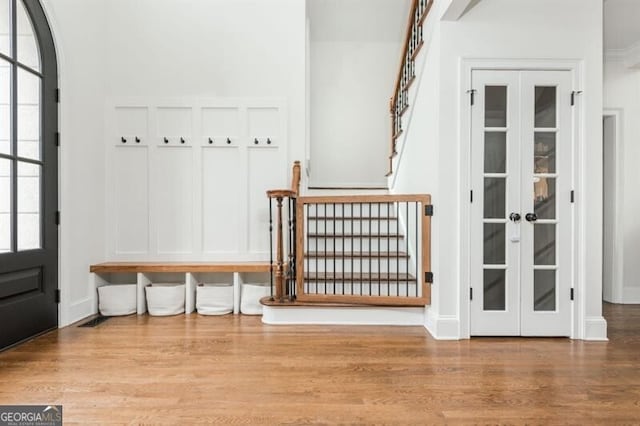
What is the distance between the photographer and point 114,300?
4.00 m

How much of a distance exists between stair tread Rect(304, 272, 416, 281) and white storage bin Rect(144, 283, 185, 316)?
135 centimetres

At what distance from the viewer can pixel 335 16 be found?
6.05 meters

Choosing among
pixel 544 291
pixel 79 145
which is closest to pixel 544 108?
pixel 544 291

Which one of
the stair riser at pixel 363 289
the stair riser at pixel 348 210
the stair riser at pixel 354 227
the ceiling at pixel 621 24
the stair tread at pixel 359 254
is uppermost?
the ceiling at pixel 621 24

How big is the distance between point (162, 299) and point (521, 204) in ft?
11.2

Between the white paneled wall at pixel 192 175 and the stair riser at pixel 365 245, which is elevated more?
the white paneled wall at pixel 192 175

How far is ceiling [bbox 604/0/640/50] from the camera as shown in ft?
12.2

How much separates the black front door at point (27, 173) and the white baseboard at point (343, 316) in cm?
189

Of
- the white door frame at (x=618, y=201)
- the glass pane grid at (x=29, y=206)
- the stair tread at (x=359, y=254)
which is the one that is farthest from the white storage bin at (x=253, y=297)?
the white door frame at (x=618, y=201)

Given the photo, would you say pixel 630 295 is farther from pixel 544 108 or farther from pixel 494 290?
pixel 544 108

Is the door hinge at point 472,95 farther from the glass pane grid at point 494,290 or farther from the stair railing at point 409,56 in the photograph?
the glass pane grid at point 494,290

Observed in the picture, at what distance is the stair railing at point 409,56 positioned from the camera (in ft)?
12.7

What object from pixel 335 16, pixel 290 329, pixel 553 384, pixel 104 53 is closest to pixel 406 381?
pixel 553 384

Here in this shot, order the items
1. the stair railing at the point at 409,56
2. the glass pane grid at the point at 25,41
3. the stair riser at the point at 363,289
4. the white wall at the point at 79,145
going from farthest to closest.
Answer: the stair railing at the point at 409,56 → the stair riser at the point at 363,289 → the white wall at the point at 79,145 → the glass pane grid at the point at 25,41
